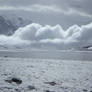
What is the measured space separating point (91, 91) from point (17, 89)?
665 cm

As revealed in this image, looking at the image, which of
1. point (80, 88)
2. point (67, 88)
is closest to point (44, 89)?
point (67, 88)

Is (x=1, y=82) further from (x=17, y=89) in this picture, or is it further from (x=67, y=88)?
Answer: (x=67, y=88)

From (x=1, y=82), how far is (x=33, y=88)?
3.40 m

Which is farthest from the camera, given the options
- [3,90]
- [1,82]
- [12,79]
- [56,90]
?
[12,79]

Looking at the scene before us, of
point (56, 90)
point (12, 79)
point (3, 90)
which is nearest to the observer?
point (3, 90)

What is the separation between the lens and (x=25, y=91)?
1562cm

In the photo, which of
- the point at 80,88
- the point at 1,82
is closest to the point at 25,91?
the point at 1,82

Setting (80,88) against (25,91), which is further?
(80,88)

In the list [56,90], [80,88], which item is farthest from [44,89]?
[80,88]

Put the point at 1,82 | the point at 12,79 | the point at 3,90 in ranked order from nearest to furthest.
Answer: the point at 3,90
the point at 1,82
the point at 12,79

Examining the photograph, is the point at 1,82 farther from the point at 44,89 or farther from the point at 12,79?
the point at 44,89

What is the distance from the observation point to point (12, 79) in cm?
1925

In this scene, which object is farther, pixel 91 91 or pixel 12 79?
pixel 12 79

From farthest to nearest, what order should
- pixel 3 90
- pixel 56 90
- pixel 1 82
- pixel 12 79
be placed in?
pixel 12 79 < pixel 1 82 < pixel 56 90 < pixel 3 90
